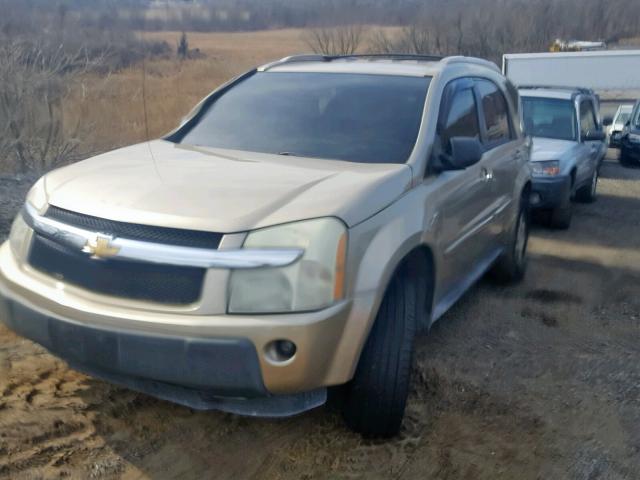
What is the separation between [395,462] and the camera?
334cm

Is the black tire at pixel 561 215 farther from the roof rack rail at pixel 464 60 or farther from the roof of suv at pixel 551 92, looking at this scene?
the roof rack rail at pixel 464 60

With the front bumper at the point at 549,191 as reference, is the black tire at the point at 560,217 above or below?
below

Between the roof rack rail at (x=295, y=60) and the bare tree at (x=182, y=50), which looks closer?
the roof rack rail at (x=295, y=60)

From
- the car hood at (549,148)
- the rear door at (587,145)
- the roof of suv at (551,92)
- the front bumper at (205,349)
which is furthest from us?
the roof of suv at (551,92)

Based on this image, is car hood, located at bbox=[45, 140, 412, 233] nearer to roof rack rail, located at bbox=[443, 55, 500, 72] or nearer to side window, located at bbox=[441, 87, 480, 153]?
side window, located at bbox=[441, 87, 480, 153]

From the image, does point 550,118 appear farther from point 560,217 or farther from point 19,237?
point 19,237

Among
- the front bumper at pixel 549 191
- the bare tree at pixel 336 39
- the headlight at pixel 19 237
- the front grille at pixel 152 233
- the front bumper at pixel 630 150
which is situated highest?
the front grille at pixel 152 233

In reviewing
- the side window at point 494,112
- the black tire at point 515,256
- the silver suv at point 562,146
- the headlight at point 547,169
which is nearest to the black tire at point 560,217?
the silver suv at point 562,146

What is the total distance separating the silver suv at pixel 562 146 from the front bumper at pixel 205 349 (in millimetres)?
5913


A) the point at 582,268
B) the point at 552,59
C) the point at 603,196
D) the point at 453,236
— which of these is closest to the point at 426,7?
the point at 552,59

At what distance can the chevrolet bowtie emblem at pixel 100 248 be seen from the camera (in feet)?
9.75

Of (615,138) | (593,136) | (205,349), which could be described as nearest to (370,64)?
(205,349)

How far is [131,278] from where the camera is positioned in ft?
9.76

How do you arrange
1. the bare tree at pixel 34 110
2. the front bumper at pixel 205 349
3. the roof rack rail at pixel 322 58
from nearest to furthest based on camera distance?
the front bumper at pixel 205 349 → the roof rack rail at pixel 322 58 → the bare tree at pixel 34 110
